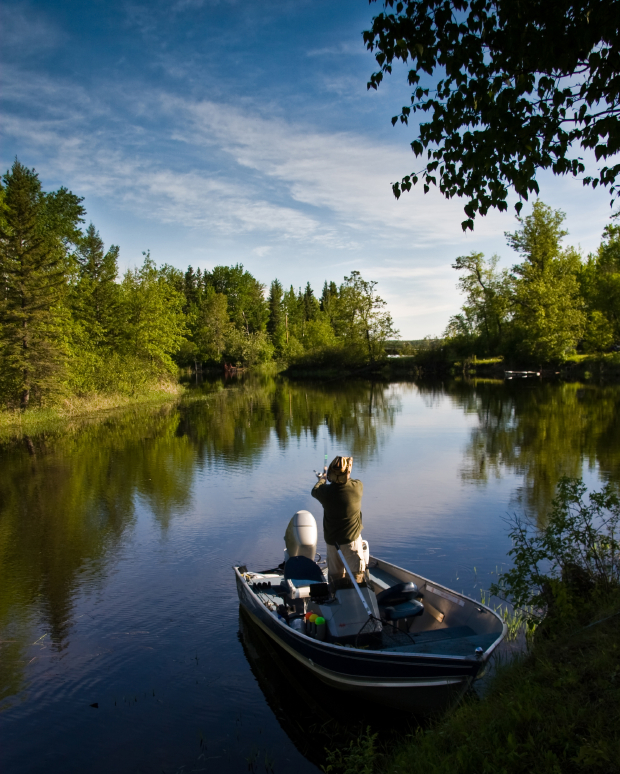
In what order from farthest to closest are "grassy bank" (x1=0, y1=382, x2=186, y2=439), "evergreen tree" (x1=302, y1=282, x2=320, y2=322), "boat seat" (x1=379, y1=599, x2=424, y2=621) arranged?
"evergreen tree" (x1=302, y1=282, x2=320, y2=322), "grassy bank" (x1=0, y1=382, x2=186, y2=439), "boat seat" (x1=379, y1=599, x2=424, y2=621)

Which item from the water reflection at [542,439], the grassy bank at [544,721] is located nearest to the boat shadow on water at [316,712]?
the grassy bank at [544,721]

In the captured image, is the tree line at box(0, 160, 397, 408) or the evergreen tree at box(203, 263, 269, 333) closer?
the tree line at box(0, 160, 397, 408)

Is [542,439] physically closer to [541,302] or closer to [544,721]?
[544,721]

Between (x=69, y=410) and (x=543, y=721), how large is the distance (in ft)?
108

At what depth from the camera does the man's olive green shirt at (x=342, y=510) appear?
288 inches

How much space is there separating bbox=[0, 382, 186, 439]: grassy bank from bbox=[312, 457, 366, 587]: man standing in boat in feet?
77.4

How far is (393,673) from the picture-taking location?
580 centimetres

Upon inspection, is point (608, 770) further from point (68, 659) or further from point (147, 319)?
point (147, 319)

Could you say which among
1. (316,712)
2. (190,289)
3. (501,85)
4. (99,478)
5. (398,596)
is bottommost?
(316,712)

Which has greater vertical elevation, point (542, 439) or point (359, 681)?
point (359, 681)

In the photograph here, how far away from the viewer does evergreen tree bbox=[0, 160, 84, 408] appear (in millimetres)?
28672

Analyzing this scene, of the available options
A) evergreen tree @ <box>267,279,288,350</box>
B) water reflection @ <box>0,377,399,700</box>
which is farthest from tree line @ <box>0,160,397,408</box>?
Result: evergreen tree @ <box>267,279,288,350</box>

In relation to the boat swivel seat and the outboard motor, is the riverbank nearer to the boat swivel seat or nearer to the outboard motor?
the boat swivel seat

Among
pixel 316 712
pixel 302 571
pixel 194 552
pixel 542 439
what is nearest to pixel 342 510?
pixel 302 571
